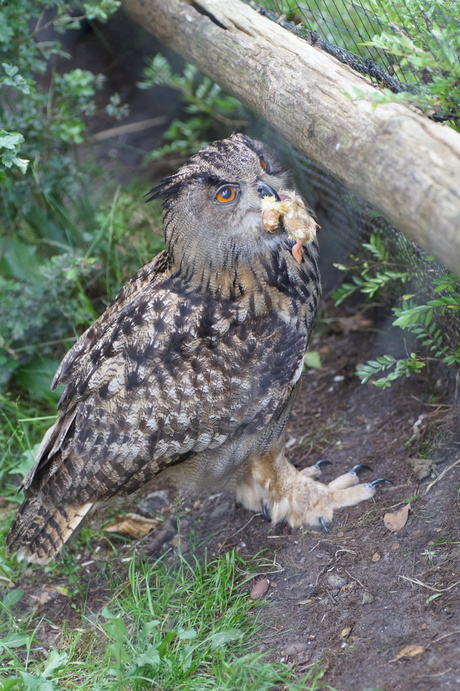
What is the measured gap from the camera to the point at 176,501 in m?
3.75

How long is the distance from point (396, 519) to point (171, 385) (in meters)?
1.10

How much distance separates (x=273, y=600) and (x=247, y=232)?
1523 millimetres

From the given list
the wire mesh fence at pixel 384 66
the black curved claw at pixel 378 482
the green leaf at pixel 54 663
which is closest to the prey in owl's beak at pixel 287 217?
the wire mesh fence at pixel 384 66

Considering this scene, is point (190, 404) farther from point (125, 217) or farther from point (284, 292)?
point (125, 217)

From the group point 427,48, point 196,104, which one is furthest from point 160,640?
point 196,104

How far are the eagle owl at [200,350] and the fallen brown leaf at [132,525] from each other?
1.90 ft

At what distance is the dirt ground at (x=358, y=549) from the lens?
7.69 ft

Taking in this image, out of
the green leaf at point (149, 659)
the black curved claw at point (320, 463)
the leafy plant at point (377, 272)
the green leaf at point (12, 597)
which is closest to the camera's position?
the green leaf at point (149, 659)

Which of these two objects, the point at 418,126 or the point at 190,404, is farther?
the point at 190,404

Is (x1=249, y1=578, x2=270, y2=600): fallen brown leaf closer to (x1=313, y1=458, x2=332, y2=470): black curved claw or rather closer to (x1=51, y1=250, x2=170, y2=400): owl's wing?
(x1=313, y1=458, x2=332, y2=470): black curved claw

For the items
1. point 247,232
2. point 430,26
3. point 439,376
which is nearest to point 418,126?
point 430,26

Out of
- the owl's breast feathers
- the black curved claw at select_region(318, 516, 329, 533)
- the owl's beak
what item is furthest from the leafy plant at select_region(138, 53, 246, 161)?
the black curved claw at select_region(318, 516, 329, 533)

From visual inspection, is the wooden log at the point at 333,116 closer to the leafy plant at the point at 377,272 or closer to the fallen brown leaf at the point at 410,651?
the leafy plant at the point at 377,272

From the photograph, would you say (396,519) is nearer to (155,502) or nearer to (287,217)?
(287,217)
